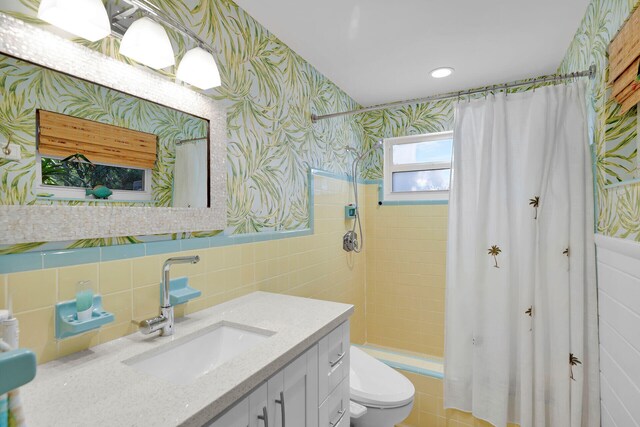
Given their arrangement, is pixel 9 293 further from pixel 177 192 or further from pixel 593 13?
pixel 593 13

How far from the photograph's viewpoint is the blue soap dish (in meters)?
1.20

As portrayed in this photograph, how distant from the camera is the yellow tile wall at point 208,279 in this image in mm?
892

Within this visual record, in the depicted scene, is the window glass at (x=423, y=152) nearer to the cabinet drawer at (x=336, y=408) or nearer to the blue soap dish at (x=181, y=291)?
the cabinet drawer at (x=336, y=408)

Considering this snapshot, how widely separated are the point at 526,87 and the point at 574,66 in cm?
62

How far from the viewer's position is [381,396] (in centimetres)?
169

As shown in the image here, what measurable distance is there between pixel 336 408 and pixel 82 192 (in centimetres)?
122

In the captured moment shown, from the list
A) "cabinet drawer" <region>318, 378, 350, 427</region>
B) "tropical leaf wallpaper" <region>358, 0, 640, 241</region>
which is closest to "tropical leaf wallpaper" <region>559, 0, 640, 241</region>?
"tropical leaf wallpaper" <region>358, 0, 640, 241</region>

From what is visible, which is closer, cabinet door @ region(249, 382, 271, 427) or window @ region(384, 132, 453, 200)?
cabinet door @ region(249, 382, 271, 427)

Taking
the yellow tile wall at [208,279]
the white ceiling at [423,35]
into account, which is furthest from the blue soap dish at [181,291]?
the white ceiling at [423,35]

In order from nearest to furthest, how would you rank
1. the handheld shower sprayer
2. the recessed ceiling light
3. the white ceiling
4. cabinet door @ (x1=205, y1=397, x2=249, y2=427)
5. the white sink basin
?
cabinet door @ (x1=205, y1=397, x2=249, y2=427) → the white sink basin → the white ceiling → the recessed ceiling light → the handheld shower sprayer

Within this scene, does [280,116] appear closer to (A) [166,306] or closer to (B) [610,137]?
(A) [166,306]

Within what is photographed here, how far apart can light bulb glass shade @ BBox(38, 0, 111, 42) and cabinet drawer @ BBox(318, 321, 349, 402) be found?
4.09 feet

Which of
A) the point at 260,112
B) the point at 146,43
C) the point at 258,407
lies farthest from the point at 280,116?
the point at 258,407

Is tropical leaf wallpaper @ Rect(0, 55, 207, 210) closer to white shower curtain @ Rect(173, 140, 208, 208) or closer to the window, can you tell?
white shower curtain @ Rect(173, 140, 208, 208)
